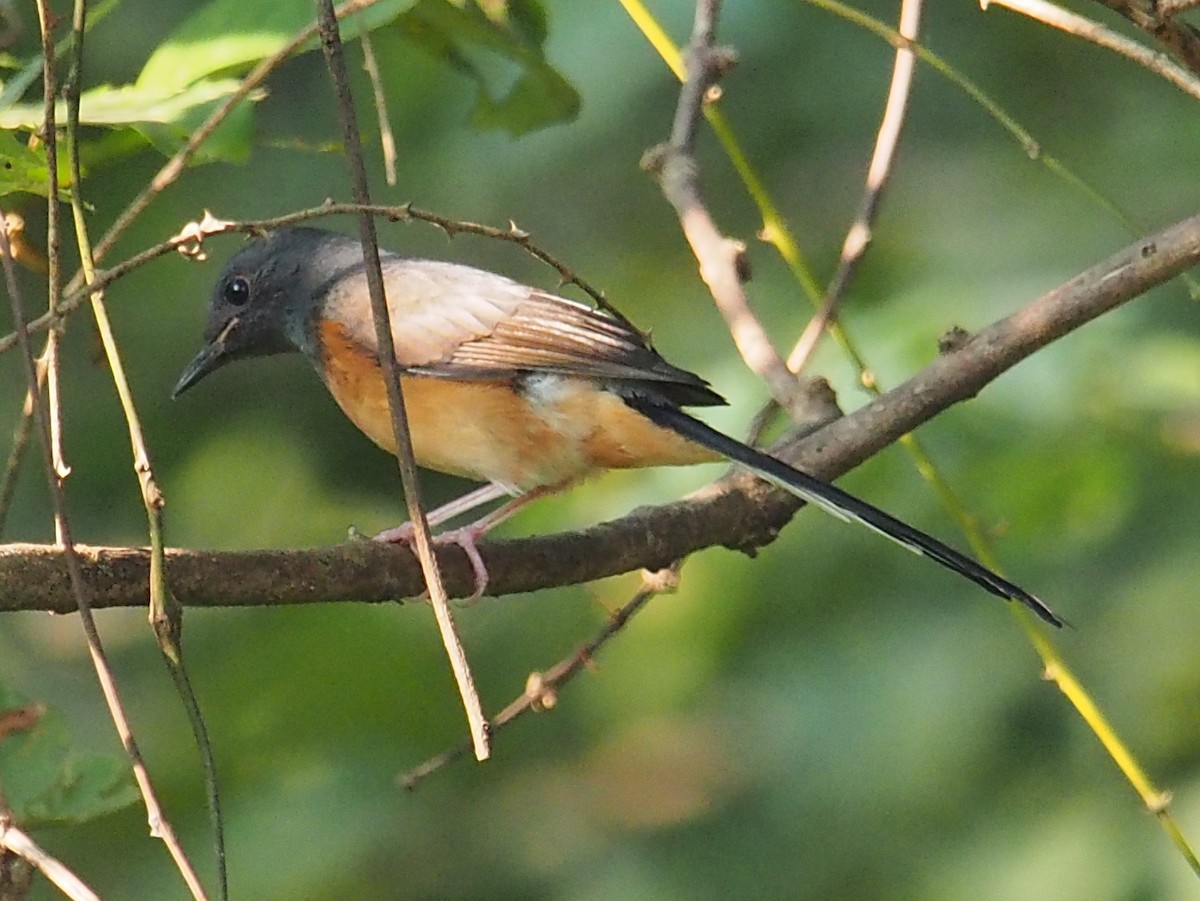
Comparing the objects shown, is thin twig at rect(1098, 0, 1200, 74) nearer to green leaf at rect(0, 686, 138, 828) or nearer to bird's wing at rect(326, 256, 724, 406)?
bird's wing at rect(326, 256, 724, 406)

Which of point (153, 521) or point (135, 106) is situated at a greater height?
point (135, 106)

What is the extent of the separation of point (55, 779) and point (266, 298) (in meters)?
2.35

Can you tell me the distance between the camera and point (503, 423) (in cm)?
415

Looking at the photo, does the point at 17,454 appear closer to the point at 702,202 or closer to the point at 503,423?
the point at 503,423

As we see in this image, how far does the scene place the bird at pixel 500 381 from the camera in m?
3.95

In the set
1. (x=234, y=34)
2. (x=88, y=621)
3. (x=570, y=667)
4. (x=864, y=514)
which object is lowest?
(x=570, y=667)

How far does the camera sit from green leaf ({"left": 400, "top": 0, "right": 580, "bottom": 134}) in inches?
118

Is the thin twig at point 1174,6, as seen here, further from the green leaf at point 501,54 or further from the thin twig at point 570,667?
the thin twig at point 570,667

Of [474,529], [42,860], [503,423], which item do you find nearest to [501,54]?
[474,529]

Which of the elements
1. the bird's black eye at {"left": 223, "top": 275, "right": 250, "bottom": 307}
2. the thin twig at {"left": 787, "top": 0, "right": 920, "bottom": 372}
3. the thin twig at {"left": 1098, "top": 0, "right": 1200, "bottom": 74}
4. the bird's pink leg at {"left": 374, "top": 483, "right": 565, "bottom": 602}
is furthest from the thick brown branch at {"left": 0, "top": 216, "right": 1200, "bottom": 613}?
the bird's black eye at {"left": 223, "top": 275, "right": 250, "bottom": 307}

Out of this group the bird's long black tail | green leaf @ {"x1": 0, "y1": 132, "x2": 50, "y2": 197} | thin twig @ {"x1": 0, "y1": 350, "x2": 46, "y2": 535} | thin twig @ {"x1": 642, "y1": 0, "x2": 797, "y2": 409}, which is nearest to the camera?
green leaf @ {"x1": 0, "y1": 132, "x2": 50, "y2": 197}

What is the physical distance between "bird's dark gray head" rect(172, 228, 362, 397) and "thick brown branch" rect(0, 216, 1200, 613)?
168 cm

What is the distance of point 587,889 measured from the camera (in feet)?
18.5

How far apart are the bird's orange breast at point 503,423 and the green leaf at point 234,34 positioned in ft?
4.78
